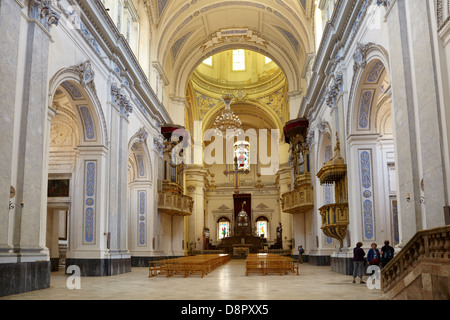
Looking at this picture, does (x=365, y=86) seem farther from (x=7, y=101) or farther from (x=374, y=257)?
(x=7, y=101)

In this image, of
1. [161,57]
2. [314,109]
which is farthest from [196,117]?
[314,109]

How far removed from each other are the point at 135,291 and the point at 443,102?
631 cm

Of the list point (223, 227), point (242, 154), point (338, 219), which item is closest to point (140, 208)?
point (338, 219)

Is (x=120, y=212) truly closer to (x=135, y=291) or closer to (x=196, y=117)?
(x=135, y=291)

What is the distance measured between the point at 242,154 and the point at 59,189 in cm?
2301

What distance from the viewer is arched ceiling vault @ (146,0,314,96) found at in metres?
20.3

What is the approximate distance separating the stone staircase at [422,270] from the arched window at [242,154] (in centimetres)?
2932

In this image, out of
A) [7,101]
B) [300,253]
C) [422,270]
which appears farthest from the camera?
[300,253]

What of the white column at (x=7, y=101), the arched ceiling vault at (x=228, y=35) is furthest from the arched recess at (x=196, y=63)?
the white column at (x=7, y=101)

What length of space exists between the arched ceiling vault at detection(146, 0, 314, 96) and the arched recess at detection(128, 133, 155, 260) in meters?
4.85

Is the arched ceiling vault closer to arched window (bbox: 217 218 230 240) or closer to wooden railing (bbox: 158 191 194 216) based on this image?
wooden railing (bbox: 158 191 194 216)

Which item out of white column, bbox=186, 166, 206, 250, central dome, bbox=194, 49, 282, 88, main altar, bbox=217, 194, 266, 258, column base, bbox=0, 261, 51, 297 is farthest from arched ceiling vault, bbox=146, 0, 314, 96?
column base, bbox=0, 261, 51, 297

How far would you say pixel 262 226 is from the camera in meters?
39.3
